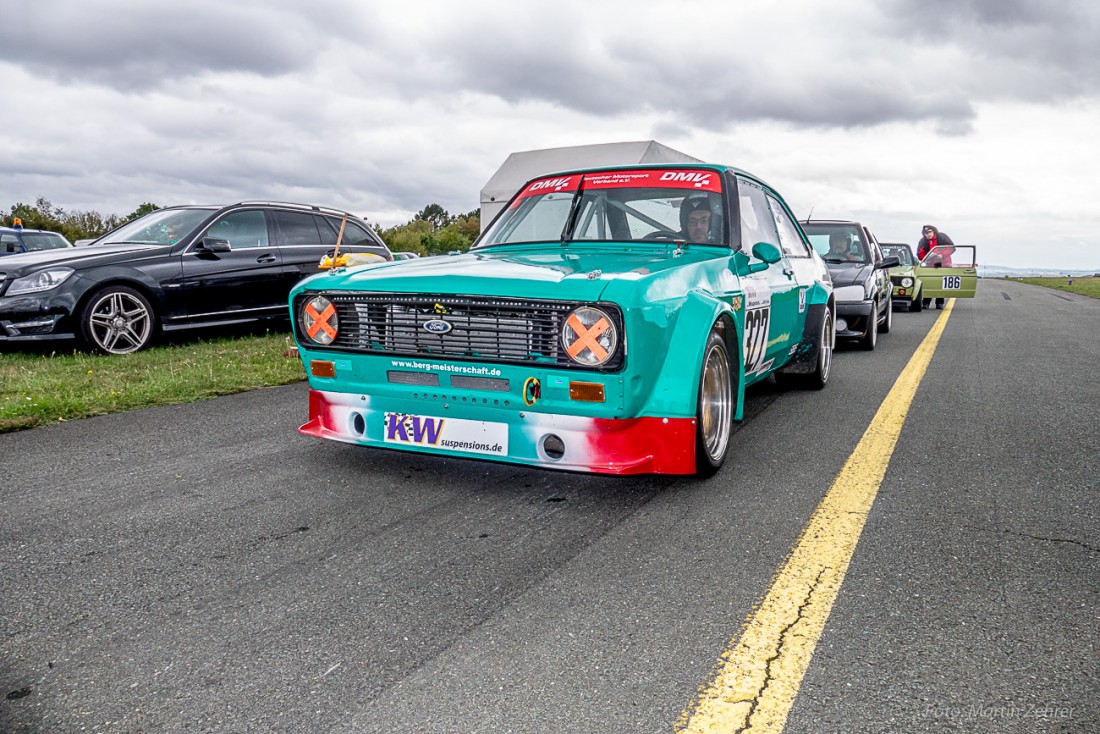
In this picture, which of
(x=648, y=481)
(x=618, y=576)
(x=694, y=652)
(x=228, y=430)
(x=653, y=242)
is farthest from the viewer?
(x=228, y=430)

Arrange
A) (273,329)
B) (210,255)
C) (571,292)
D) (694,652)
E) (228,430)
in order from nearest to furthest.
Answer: (694,652)
(571,292)
(228,430)
(210,255)
(273,329)

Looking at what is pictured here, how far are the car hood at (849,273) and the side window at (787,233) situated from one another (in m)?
2.80

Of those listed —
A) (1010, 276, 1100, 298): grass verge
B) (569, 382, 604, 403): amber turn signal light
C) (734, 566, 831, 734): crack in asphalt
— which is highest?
(569, 382, 604, 403): amber turn signal light

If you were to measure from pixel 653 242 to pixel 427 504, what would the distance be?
1829 millimetres

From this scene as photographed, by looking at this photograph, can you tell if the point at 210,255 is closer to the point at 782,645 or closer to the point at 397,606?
the point at 397,606

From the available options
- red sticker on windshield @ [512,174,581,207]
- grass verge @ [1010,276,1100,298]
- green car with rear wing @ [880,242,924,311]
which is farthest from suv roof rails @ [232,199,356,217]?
grass verge @ [1010,276,1100,298]

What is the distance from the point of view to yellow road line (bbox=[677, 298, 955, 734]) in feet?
5.94

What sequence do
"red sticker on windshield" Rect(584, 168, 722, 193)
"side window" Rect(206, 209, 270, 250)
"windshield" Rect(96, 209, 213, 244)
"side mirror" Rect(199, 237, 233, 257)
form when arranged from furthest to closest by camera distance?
"side window" Rect(206, 209, 270, 250) → "windshield" Rect(96, 209, 213, 244) → "side mirror" Rect(199, 237, 233, 257) → "red sticker on windshield" Rect(584, 168, 722, 193)

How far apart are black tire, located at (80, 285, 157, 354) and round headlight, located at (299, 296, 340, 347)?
4.62 meters

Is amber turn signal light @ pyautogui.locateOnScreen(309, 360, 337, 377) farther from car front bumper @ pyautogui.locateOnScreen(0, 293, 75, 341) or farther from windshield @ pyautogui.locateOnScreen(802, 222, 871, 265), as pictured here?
windshield @ pyautogui.locateOnScreen(802, 222, 871, 265)

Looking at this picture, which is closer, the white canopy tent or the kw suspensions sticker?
the kw suspensions sticker

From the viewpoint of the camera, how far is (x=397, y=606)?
2.35 metres

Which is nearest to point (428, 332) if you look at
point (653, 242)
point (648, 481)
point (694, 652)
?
point (648, 481)

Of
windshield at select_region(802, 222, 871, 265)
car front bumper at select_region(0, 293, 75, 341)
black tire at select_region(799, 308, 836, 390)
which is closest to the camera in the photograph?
black tire at select_region(799, 308, 836, 390)
